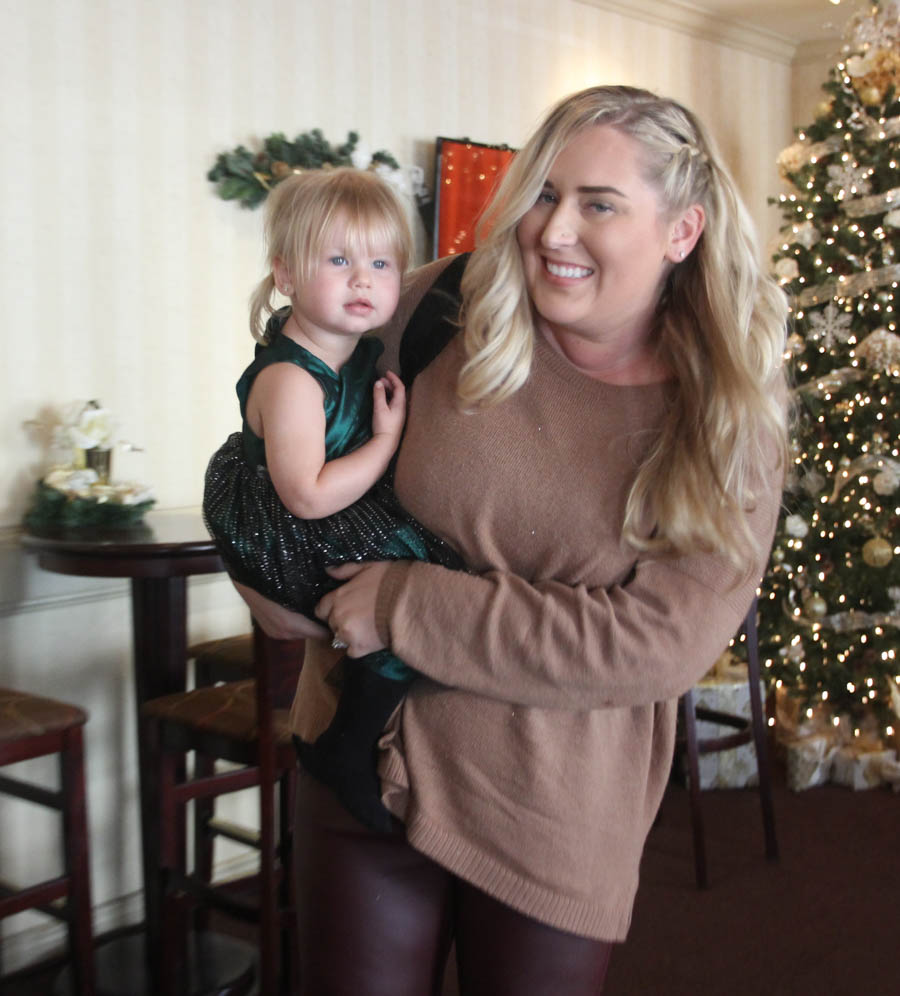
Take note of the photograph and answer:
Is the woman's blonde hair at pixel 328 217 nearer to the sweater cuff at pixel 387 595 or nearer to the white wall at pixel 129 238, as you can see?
the sweater cuff at pixel 387 595

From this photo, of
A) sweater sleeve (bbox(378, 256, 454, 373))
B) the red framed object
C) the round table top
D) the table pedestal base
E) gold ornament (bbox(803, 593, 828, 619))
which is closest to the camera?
sweater sleeve (bbox(378, 256, 454, 373))

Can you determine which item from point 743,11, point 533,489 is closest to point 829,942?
point 533,489

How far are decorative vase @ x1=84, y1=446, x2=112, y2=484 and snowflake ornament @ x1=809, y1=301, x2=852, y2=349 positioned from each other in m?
2.72

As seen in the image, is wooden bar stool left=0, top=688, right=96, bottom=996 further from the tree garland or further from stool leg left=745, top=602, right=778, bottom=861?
stool leg left=745, top=602, right=778, bottom=861

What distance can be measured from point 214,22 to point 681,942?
286 cm

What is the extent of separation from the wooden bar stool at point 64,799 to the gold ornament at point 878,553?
2888 mm

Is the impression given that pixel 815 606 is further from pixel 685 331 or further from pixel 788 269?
pixel 685 331

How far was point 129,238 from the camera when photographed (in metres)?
3.14

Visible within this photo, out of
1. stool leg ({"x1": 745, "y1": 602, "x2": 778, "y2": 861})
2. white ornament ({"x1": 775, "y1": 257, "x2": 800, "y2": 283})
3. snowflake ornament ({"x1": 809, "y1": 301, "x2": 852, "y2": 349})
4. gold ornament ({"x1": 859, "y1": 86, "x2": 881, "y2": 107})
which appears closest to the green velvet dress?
stool leg ({"x1": 745, "y1": 602, "x2": 778, "y2": 861})

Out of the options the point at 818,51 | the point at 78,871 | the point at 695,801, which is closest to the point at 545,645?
the point at 78,871

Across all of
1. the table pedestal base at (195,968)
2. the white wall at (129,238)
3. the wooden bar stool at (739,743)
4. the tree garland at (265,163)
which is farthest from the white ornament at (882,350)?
the table pedestal base at (195,968)

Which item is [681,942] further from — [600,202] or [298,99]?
[298,99]

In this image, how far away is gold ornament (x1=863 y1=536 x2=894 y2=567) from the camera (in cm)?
412

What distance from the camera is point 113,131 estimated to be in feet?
10.1
